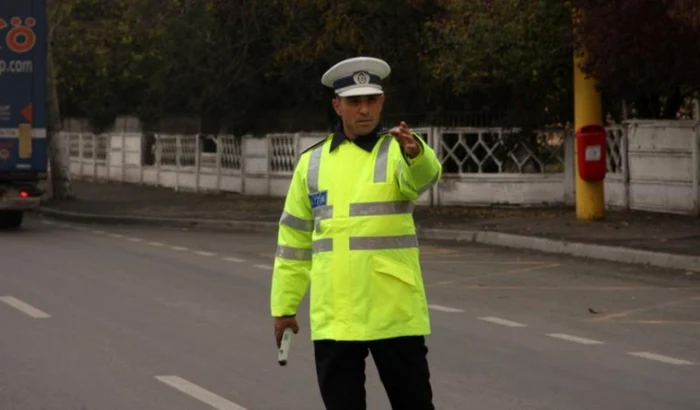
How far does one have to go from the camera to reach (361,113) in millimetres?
5953

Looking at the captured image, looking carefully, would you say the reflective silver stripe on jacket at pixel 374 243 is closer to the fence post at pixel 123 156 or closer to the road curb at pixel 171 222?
the road curb at pixel 171 222

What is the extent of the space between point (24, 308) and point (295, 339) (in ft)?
10.1

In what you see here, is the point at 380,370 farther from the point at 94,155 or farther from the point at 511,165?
the point at 94,155

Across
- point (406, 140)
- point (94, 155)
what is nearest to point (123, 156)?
point (94, 155)

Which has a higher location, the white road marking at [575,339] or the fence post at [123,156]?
the fence post at [123,156]

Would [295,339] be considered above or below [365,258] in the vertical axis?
below

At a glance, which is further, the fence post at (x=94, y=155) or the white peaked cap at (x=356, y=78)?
the fence post at (x=94, y=155)

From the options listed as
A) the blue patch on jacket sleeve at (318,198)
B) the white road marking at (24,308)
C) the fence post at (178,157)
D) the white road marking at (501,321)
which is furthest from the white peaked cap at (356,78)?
the fence post at (178,157)

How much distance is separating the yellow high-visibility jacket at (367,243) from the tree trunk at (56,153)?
28.7 m

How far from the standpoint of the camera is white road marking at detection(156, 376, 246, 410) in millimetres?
9066

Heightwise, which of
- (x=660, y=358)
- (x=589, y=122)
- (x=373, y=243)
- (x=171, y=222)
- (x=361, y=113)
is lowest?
(x=660, y=358)

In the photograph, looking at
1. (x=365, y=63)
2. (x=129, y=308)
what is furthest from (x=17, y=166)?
(x=365, y=63)

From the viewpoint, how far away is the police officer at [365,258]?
5922 millimetres

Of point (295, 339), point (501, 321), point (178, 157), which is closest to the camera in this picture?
point (295, 339)
